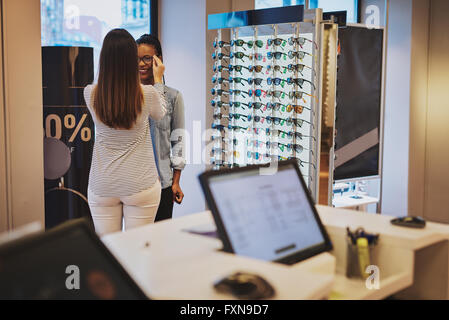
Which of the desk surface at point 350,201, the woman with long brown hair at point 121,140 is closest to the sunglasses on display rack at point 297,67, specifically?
the woman with long brown hair at point 121,140

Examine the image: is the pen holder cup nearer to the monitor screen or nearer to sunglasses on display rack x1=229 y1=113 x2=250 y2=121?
the monitor screen

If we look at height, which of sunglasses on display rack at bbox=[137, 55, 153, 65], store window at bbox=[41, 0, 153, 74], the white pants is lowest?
the white pants

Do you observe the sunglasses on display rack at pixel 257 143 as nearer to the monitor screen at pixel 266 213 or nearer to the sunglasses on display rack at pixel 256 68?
the sunglasses on display rack at pixel 256 68

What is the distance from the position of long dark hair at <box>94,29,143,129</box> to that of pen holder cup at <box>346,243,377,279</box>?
130 cm

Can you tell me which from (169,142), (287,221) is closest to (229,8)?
(169,142)

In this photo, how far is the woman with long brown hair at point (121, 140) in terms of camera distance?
236cm

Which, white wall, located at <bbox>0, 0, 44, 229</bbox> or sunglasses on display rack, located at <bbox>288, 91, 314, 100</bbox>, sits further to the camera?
sunglasses on display rack, located at <bbox>288, 91, 314, 100</bbox>

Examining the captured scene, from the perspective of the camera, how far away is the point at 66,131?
121 inches

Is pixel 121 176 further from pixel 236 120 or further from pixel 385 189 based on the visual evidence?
pixel 385 189

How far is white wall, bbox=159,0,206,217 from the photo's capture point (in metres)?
4.19

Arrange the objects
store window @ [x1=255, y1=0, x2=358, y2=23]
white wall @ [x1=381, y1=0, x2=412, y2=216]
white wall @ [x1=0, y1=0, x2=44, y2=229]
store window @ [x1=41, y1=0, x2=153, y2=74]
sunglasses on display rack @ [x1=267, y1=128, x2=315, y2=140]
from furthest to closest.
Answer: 1. white wall @ [x1=381, y1=0, x2=412, y2=216]
2. store window @ [x1=255, y1=0, x2=358, y2=23]
3. store window @ [x1=41, y1=0, x2=153, y2=74]
4. sunglasses on display rack @ [x1=267, y1=128, x2=315, y2=140]
5. white wall @ [x1=0, y1=0, x2=44, y2=229]

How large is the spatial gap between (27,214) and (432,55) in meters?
4.66

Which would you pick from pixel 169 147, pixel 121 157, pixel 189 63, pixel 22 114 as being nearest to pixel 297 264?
pixel 121 157

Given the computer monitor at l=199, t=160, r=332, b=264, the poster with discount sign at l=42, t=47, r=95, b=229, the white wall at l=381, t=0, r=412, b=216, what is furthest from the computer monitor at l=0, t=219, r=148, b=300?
the white wall at l=381, t=0, r=412, b=216
